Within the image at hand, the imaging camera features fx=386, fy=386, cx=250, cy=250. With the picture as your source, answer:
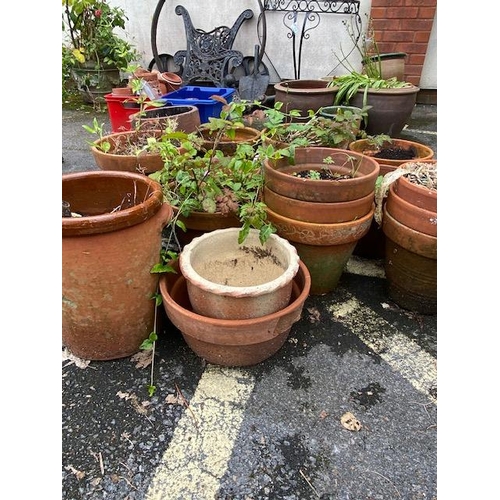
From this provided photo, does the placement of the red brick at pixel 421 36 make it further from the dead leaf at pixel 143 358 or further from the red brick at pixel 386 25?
the dead leaf at pixel 143 358

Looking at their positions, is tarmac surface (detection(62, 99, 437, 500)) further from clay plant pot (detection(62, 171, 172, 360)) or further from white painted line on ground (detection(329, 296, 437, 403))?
clay plant pot (detection(62, 171, 172, 360))

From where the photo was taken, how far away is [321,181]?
164 centimetres

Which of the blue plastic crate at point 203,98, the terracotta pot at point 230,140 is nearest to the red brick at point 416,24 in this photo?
the blue plastic crate at point 203,98

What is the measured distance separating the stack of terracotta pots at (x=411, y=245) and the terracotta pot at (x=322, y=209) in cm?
14

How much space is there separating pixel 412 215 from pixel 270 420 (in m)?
1.04

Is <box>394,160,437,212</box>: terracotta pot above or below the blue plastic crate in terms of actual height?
below

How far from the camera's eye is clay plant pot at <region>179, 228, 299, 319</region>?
138 centimetres

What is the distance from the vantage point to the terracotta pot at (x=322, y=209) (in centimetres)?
169

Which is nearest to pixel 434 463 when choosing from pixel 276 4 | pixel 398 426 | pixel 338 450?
pixel 398 426

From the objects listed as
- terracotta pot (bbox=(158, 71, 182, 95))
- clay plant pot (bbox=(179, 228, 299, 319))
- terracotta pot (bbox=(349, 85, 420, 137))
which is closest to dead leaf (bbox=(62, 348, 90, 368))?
clay plant pot (bbox=(179, 228, 299, 319))

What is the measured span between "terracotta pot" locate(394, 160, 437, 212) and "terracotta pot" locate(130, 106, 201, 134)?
4.03ft

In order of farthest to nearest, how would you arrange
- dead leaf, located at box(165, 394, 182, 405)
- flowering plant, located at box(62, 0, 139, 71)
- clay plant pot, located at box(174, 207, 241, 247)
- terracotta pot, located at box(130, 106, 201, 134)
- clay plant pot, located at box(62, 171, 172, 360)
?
flowering plant, located at box(62, 0, 139, 71)
terracotta pot, located at box(130, 106, 201, 134)
clay plant pot, located at box(174, 207, 241, 247)
dead leaf, located at box(165, 394, 182, 405)
clay plant pot, located at box(62, 171, 172, 360)

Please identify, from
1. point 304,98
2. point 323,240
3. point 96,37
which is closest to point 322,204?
point 323,240

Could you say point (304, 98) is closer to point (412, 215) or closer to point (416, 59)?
point (412, 215)
